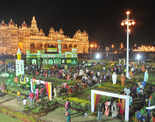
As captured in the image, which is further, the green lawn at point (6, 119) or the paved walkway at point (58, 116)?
the green lawn at point (6, 119)

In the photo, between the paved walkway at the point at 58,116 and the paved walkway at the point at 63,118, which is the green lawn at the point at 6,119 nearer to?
the paved walkway at the point at 58,116

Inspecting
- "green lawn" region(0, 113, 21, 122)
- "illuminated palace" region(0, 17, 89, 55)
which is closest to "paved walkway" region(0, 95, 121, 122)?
"green lawn" region(0, 113, 21, 122)

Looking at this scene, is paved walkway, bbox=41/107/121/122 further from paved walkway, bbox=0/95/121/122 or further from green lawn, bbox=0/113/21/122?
green lawn, bbox=0/113/21/122

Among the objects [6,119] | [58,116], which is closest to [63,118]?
[58,116]

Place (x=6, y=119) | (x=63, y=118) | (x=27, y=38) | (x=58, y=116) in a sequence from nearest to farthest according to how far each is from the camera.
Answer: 1. (x=63, y=118)
2. (x=58, y=116)
3. (x=6, y=119)
4. (x=27, y=38)

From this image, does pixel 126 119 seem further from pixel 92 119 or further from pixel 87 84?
pixel 87 84

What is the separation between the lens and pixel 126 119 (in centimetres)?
667

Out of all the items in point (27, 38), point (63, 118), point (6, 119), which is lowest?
point (6, 119)

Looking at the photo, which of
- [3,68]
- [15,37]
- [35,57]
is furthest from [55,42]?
[3,68]

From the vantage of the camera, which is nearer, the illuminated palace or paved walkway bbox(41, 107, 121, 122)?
paved walkway bbox(41, 107, 121, 122)

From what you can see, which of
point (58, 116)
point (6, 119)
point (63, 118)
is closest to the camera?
point (63, 118)

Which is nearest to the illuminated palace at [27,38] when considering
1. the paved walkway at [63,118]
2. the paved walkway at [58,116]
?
the paved walkway at [58,116]

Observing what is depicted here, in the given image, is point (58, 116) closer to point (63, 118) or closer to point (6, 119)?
point (63, 118)

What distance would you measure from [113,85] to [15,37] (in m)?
28.3
